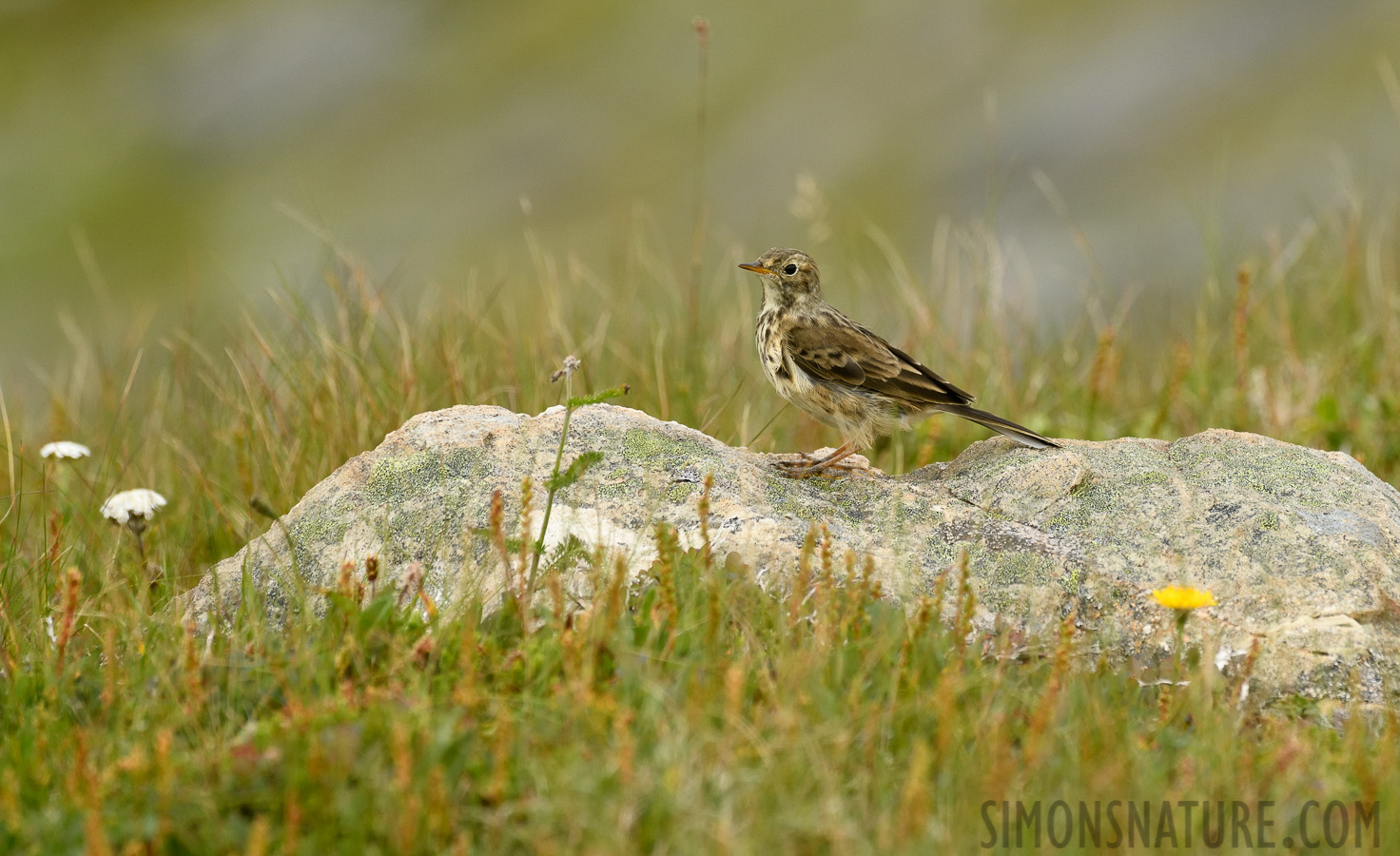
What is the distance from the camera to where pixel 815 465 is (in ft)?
16.0

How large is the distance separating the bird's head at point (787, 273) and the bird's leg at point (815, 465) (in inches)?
44.9

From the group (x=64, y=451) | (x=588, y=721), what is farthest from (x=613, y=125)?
(x=588, y=721)

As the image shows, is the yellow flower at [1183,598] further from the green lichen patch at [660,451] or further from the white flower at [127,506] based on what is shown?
the white flower at [127,506]

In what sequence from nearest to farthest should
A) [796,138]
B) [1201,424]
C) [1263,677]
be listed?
[1263,677] → [1201,424] → [796,138]

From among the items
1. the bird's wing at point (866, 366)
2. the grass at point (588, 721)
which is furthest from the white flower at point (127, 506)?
the bird's wing at point (866, 366)

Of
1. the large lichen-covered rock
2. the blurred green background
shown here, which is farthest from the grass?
the blurred green background

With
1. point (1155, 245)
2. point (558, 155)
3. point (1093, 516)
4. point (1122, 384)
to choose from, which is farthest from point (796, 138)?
point (1093, 516)

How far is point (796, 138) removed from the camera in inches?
1449

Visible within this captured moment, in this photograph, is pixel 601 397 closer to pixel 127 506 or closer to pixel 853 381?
pixel 853 381

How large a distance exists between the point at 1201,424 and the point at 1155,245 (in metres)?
19.6

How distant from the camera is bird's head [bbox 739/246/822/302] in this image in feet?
19.7

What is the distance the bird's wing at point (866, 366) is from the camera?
17.5 ft

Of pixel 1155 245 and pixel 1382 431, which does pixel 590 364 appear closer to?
pixel 1382 431

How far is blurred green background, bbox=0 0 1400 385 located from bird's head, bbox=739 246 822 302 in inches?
696
